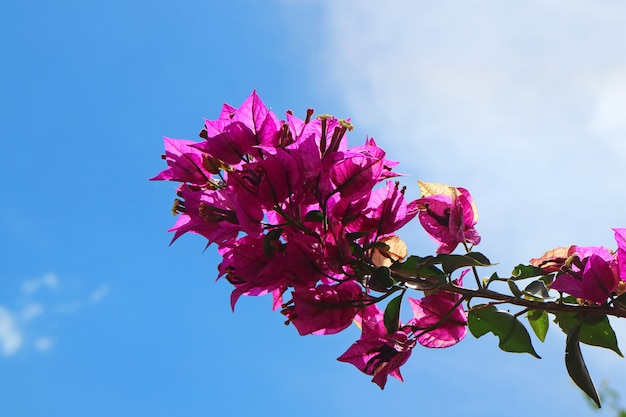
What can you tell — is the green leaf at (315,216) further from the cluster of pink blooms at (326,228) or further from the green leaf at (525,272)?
the green leaf at (525,272)

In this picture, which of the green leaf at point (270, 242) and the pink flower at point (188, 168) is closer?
the green leaf at point (270, 242)

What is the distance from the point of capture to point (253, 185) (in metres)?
0.85

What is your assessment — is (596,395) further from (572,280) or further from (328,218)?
(328,218)

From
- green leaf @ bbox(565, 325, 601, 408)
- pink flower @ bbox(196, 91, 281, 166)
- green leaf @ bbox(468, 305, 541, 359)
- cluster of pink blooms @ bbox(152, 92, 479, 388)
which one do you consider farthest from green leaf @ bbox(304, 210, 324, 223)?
green leaf @ bbox(565, 325, 601, 408)

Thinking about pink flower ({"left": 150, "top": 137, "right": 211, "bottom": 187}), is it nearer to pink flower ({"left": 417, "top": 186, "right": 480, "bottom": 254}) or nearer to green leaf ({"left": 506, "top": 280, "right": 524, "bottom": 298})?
pink flower ({"left": 417, "top": 186, "right": 480, "bottom": 254})

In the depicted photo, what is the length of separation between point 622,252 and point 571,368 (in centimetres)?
16

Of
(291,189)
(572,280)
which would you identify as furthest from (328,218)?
(572,280)

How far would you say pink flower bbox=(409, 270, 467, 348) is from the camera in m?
0.93

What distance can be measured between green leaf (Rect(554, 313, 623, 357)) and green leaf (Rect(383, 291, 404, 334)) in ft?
0.71

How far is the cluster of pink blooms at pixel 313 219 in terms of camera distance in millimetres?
835

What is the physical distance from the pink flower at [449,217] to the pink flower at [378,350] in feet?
0.44

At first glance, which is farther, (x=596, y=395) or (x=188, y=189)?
(x=188, y=189)

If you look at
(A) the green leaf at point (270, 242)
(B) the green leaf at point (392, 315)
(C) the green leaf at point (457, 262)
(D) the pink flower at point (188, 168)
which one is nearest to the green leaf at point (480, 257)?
(C) the green leaf at point (457, 262)

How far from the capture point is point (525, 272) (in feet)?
2.90
